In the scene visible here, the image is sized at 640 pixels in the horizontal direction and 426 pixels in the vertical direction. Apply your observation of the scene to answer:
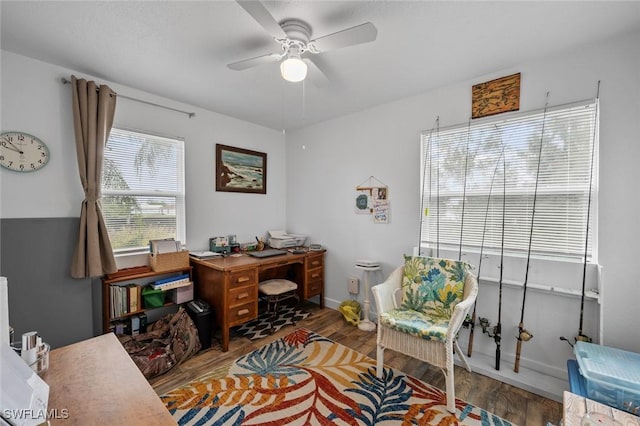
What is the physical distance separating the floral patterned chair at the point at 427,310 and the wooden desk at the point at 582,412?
22.7 inches

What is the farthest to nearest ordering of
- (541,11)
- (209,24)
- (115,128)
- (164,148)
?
(164,148)
(115,128)
(209,24)
(541,11)

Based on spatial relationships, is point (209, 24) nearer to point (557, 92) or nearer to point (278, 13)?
point (278, 13)

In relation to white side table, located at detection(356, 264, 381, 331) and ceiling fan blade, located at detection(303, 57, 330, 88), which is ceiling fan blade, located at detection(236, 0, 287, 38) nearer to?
ceiling fan blade, located at detection(303, 57, 330, 88)

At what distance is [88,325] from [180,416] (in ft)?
4.00

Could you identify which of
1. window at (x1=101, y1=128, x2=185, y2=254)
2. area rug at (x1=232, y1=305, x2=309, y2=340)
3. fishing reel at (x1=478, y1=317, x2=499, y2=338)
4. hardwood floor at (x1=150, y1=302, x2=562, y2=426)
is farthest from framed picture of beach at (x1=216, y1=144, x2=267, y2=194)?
fishing reel at (x1=478, y1=317, x2=499, y2=338)

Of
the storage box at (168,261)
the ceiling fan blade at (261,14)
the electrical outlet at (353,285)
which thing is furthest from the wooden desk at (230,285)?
the ceiling fan blade at (261,14)

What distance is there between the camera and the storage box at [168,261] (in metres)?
2.48

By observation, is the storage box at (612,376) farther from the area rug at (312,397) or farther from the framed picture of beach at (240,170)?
the framed picture of beach at (240,170)

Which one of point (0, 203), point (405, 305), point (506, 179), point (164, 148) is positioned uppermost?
point (164, 148)

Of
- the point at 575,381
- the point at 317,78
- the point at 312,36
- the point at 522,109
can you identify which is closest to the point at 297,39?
the point at 312,36

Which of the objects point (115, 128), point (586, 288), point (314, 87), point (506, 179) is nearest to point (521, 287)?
point (586, 288)

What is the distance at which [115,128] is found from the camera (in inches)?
95.7

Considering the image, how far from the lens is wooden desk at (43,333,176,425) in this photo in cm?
80

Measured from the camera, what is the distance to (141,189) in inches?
103
